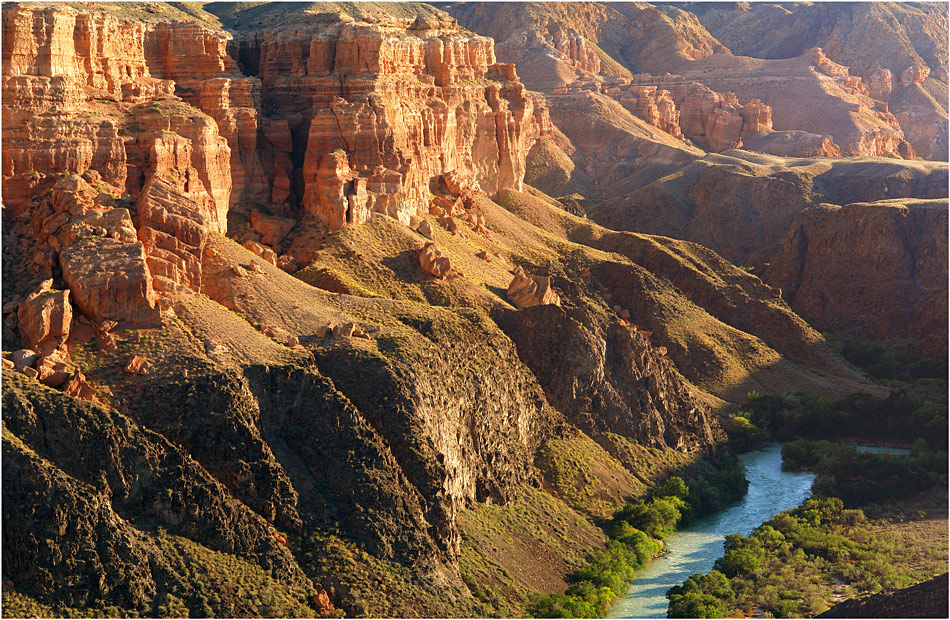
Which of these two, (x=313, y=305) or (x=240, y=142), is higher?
(x=240, y=142)

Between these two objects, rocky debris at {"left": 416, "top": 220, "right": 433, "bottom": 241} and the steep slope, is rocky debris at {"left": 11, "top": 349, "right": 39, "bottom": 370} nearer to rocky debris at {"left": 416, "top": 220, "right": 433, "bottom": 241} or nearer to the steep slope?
rocky debris at {"left": 416, "top": 220, "right": 433, "bottom": 241}

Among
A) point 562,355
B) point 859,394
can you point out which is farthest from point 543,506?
point 859,394

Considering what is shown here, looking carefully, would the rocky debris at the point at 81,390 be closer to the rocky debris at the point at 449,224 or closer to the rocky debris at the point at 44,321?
the rocky debris at the point at 44,321

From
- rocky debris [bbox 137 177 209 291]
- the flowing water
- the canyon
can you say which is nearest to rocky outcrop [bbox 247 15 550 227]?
the canyon

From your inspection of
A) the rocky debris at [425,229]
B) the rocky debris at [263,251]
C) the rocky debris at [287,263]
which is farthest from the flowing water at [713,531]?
the rocky debris at [263,251]

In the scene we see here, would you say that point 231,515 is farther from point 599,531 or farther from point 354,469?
point 599,531

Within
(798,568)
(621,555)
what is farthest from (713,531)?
(621,555)
